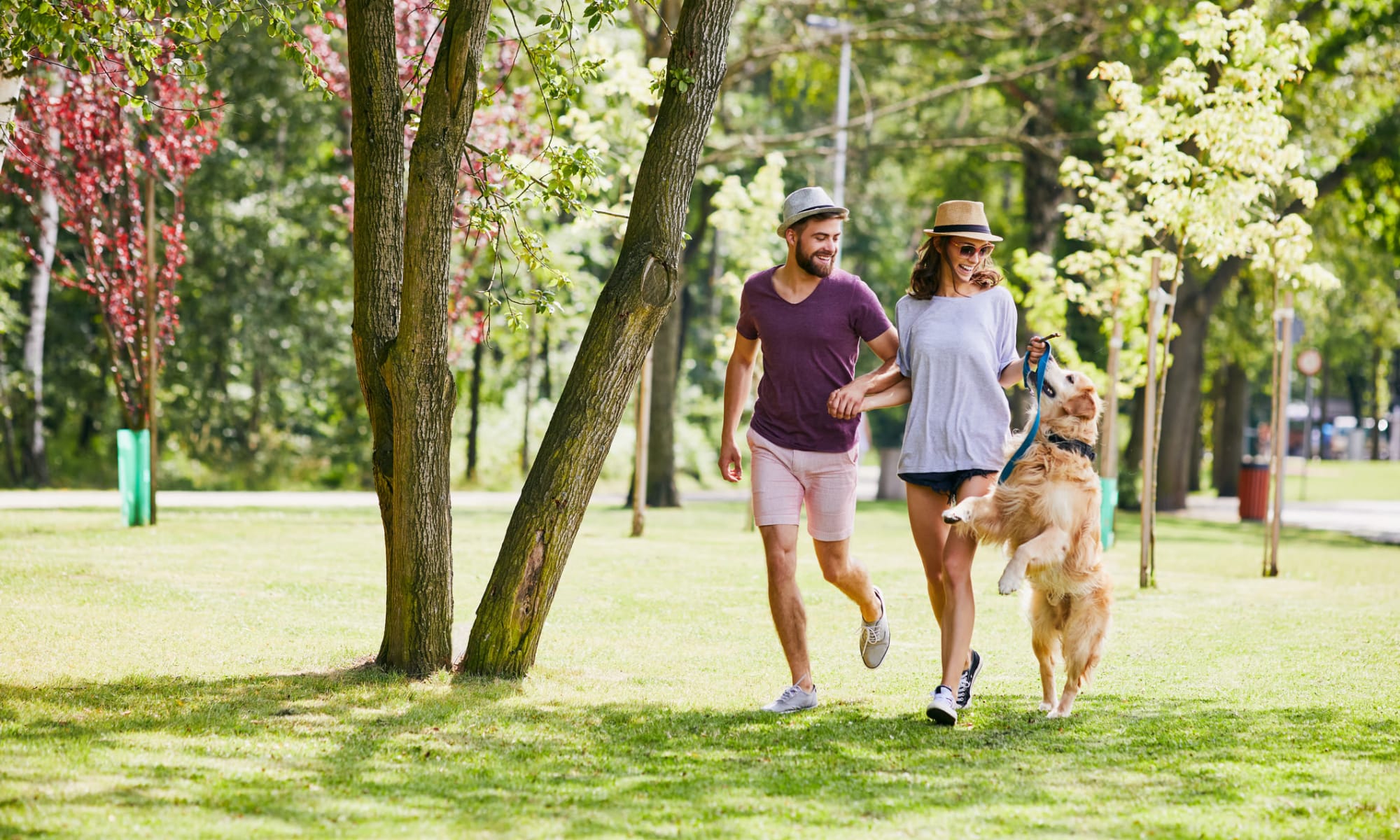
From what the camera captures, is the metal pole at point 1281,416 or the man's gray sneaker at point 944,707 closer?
the man's gray sneaker at point 944,707

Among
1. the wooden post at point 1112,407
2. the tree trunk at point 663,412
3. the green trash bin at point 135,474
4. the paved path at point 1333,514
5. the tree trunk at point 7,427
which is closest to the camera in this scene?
the wooden post at point 1112,407

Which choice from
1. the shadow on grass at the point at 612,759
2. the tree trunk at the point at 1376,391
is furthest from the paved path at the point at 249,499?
the tree trunk at the point at 1376,391

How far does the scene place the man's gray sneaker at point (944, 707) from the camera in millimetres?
5988

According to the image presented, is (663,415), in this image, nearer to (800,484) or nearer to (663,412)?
(663,412)

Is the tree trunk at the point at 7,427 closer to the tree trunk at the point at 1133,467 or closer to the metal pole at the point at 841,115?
the metal pole at the point at 841,115

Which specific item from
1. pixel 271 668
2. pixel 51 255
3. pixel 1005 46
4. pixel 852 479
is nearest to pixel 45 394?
pixel 51 255

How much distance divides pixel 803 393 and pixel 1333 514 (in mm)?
24274

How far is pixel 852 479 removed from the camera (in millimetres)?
6441

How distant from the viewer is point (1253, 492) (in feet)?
81.8

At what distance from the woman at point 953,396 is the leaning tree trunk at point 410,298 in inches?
86.6

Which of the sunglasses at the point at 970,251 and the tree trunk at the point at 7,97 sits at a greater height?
the tree trunk at the point at 7,97

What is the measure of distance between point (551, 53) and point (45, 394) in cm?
2192

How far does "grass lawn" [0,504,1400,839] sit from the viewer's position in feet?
14.7

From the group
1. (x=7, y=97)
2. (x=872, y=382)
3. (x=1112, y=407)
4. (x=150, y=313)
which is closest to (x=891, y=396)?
(x=872, y=382)
